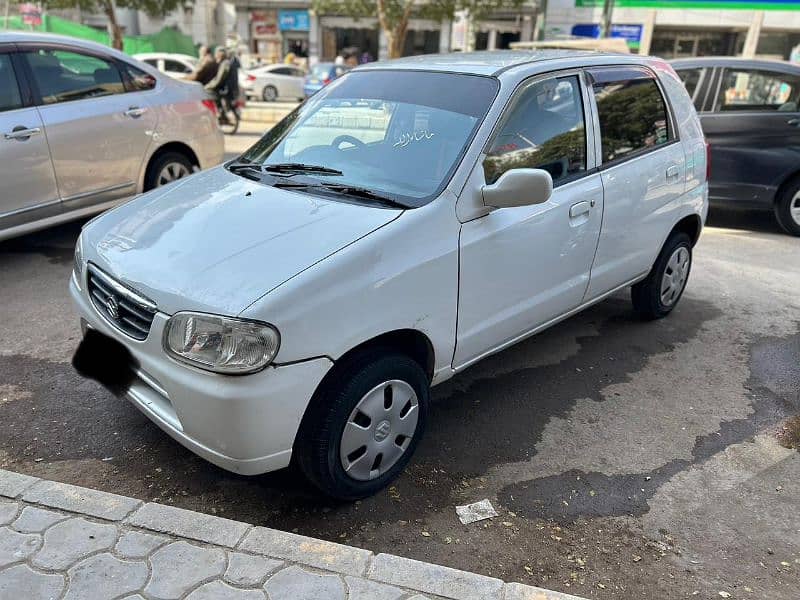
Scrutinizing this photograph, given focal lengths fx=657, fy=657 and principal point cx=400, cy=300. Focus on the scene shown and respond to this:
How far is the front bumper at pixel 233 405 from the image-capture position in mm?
2314

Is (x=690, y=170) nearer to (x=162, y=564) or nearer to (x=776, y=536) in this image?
(x=776, y=536)

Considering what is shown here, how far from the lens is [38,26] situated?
19609mm

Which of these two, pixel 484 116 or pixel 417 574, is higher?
pixel 484 116

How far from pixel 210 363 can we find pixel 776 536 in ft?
7.77

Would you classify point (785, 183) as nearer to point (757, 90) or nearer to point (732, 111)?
point (732, 111)

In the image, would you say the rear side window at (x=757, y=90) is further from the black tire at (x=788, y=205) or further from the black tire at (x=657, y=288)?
the black tire at (x=657, y=288)

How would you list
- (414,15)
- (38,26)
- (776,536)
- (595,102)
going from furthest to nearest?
(414,15) → (38,26) → (595,102) → (776,536)

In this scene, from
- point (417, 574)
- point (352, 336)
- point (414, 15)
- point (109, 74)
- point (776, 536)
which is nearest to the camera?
point (417, 574)

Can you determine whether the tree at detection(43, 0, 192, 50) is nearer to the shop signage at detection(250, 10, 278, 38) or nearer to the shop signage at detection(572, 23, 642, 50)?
the shop signage at detection(250, 10, 278, 38)

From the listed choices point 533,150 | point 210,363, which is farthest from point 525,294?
point 210,363

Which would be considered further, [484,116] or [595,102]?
[595,102]

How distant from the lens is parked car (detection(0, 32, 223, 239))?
16.5ft

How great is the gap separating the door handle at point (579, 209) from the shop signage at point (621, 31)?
92.1ft

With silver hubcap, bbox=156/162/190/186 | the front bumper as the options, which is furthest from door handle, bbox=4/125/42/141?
the front bumper
